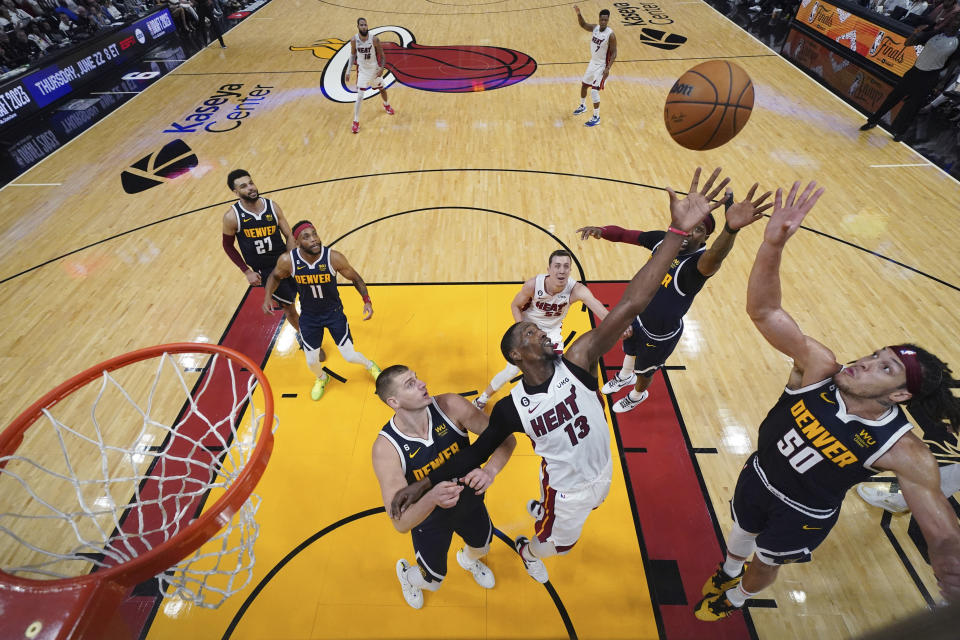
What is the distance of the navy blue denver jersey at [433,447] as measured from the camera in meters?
2.63

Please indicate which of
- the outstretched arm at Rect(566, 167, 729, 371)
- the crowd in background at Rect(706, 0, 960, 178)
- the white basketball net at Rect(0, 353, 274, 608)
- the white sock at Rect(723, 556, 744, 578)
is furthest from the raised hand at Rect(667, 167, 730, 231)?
the crowd in background at Rect(706, 0, 960, 178)

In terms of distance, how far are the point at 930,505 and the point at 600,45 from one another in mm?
8754

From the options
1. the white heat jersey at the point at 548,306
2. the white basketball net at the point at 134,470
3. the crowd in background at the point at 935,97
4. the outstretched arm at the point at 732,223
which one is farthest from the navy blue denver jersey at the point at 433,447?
the crowd in background at the point at 935,97

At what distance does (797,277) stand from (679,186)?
2.53 metres

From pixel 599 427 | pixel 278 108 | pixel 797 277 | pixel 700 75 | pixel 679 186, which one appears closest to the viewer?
pixel 599 427

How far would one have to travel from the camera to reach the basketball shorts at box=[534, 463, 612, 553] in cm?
272

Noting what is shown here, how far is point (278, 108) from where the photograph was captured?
10539 millimetres

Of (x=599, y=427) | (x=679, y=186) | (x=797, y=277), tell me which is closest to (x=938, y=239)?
(x=797, y=277)

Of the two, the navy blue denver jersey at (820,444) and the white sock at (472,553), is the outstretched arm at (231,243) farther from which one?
the navy blue denver jersey at (820,444)

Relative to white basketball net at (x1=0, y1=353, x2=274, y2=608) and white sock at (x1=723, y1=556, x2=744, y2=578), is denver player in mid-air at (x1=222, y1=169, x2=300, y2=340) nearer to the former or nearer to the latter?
white basketball net at (x1=0, y1=353, x2=274, y2=608)

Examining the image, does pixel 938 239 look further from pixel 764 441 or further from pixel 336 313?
pixel 336 313

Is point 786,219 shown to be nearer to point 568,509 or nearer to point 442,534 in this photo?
point 568,509

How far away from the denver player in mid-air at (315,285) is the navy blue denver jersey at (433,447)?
6.40 feet

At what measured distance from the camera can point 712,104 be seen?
156 inches
